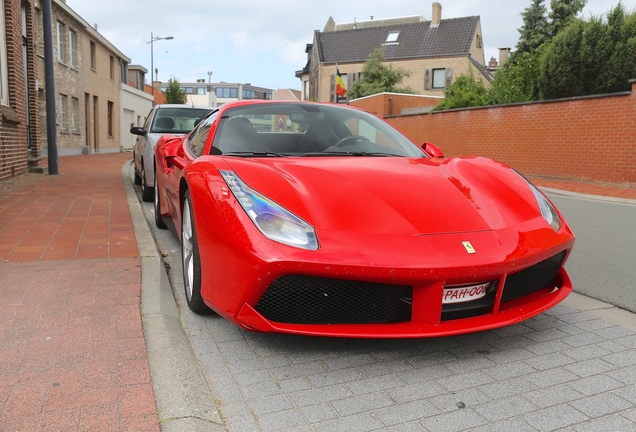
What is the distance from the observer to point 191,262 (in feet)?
10.5

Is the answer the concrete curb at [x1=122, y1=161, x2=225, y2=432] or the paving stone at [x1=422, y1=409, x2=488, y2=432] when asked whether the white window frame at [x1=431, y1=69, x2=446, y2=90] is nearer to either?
the concrete curb at [x1=122, y1=161, x2=225, y2=432]

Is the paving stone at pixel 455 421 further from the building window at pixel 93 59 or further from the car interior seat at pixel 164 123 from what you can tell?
the building window at pixel 93 59

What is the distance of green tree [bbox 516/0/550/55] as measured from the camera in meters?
31.5

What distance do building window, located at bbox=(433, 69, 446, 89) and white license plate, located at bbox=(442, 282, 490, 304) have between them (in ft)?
130

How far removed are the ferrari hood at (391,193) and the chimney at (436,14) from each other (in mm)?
41731

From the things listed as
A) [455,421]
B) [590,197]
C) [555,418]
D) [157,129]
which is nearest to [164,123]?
[157,129]

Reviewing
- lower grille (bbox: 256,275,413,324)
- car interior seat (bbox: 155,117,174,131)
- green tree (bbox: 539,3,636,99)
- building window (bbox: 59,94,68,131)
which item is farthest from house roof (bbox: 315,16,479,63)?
lower grille (bbox: 256,275,413,324)

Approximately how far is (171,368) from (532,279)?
1819 mm

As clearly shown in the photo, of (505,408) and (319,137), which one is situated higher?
(319,137)

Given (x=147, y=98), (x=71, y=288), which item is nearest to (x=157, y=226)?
(x=71, y=288)

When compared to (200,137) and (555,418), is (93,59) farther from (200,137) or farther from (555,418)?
(555,418)

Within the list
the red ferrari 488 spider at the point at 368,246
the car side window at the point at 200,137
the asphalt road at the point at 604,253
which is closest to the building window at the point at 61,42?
the car side window at the point at 200,137

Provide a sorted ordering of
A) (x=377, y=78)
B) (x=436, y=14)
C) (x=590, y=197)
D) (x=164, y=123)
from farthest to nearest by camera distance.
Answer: (x=436, y=14) → (x=377, y=78) → (x=590, y=197) → (x=164, y=123)

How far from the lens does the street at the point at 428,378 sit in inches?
81.1
